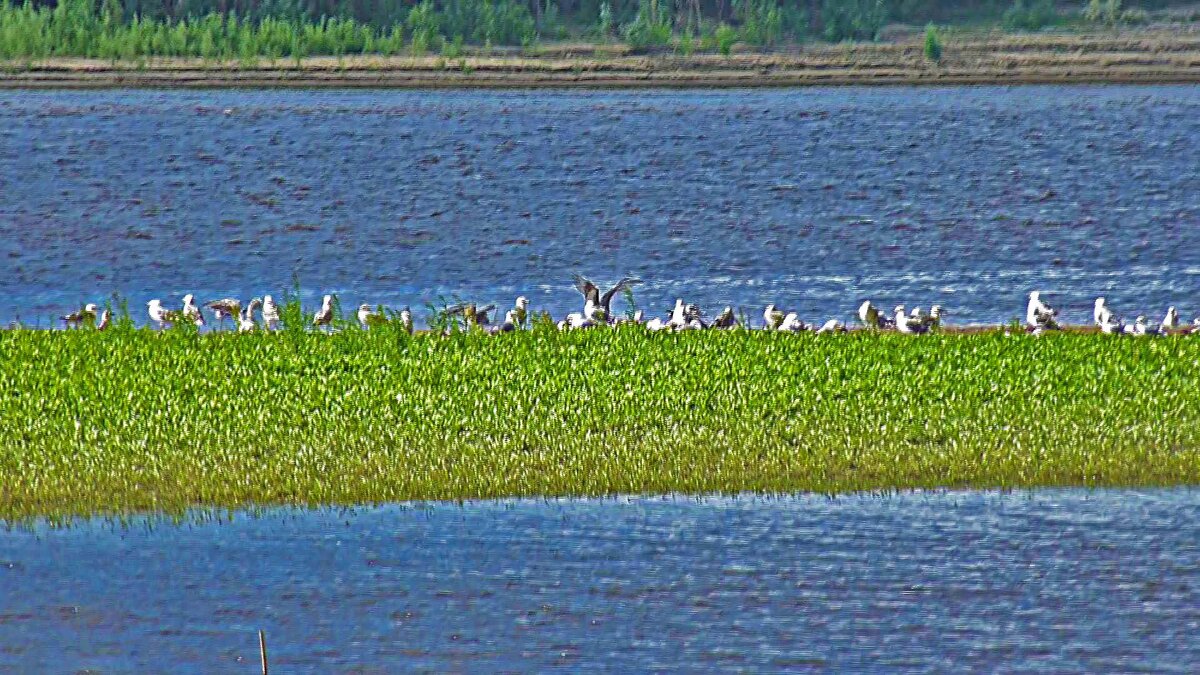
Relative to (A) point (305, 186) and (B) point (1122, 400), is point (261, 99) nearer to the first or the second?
(A) point (305, 186)

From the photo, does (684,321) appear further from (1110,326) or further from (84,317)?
(84,317)

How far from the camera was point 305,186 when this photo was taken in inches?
2106

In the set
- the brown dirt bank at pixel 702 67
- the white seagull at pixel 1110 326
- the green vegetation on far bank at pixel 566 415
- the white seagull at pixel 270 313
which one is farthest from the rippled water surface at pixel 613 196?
the green vegetation on far bank at pixel 566 415

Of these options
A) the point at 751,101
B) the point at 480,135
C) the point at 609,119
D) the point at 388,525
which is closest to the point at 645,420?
the point at 388,525

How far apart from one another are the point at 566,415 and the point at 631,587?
4.61 m

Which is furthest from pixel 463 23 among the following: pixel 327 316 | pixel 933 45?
pixel 327 316

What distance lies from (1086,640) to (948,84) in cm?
6881

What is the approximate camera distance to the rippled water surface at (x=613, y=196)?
3434 centimetres

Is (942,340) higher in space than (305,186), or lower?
higher

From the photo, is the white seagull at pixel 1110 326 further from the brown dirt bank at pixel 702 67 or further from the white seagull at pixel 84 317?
the brown dirt bank at pixel 702 67

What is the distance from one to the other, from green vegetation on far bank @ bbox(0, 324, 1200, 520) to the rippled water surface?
368 inches

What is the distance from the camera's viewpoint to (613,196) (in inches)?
2003

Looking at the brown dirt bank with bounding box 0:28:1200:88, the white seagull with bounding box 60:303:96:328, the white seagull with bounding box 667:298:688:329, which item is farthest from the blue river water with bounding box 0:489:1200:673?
the brown dirt bank with bounding box 0:28:1200:88

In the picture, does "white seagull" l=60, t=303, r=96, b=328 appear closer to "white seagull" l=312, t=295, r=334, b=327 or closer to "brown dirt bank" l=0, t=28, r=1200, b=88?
"white seagull" l=312, t=295, r=334, b=327
